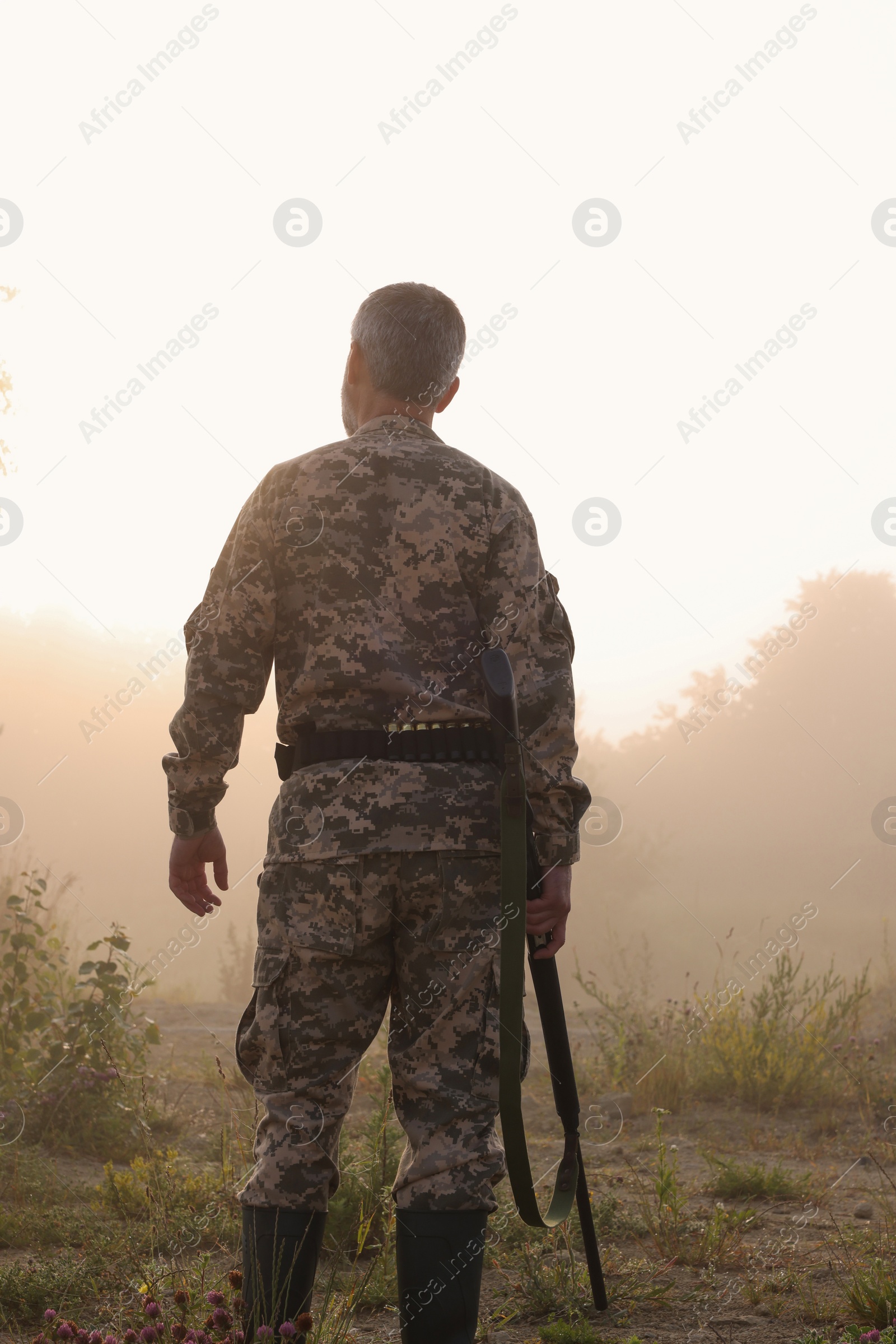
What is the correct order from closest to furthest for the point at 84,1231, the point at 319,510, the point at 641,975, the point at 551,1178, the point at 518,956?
the point at 518,956 → the point at 319,510 → the point at 84,1231 → the point at 551,1178 → the point at 641,975

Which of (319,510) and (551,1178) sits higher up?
(319,510)

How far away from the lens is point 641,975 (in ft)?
27.0

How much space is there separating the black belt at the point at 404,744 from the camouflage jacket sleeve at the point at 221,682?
0.18 m

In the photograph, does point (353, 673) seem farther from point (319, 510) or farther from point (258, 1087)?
point (258, 1087)

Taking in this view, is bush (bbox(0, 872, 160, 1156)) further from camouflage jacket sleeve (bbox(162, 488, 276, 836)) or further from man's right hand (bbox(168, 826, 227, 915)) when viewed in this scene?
camouflage jacket sleeve (bbox(162, 488, 276, 836))

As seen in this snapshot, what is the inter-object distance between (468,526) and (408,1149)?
1.31m

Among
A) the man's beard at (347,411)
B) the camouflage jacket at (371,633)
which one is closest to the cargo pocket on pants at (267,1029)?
the camouflage jacket at (371,633)

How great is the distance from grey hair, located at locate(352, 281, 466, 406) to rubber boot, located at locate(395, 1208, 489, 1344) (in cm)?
177

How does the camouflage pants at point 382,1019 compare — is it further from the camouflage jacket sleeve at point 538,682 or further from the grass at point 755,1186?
the grass at point 755,1186

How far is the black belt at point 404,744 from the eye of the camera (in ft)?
6.62

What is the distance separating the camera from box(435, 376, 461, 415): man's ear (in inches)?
93.7

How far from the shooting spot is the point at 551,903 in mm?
2109

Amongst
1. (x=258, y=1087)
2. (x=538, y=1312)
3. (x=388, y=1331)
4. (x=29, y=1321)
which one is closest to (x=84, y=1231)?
(x=29, y=1321)

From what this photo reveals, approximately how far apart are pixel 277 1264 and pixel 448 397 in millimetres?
1907
